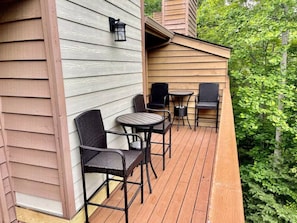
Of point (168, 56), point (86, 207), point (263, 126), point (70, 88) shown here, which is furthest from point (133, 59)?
point (263, 126)

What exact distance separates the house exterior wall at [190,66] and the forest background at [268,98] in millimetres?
576

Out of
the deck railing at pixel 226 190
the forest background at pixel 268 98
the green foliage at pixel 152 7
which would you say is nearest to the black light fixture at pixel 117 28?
the deck railing at pixel 226 190

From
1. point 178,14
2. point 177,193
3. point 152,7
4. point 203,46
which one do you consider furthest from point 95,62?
point 152,7

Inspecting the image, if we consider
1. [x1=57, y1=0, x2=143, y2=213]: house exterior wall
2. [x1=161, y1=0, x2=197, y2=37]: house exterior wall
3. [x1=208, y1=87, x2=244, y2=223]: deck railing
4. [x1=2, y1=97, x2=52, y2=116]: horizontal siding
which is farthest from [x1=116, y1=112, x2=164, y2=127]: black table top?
[x1=161, y1=0, x2=197, y2=37]: house exterior wall

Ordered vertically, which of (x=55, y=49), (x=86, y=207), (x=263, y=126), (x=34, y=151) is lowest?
(x=263, y=126)

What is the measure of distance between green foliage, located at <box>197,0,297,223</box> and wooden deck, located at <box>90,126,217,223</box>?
1883 millimetres

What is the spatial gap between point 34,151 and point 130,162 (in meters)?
0.82

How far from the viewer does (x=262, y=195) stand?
180 inches

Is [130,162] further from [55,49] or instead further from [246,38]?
[246,38]

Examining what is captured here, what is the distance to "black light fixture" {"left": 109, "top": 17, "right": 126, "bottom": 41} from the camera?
7.98 feet

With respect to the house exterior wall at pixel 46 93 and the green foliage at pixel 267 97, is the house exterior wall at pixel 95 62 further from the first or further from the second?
the green foliage at pixel 267 97

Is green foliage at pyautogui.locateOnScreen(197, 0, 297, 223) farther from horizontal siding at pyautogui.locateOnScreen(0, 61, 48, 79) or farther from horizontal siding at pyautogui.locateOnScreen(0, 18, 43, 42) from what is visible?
horizontal siding at pyautogui.locateOnScreen(0, 18, 43, 42)

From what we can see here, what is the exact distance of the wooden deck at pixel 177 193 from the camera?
220 centimetres

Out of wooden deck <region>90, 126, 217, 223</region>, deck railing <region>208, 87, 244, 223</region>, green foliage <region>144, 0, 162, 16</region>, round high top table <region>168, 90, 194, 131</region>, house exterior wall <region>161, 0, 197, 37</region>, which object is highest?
green foliage <region>144, 0, 162, 16</region>
